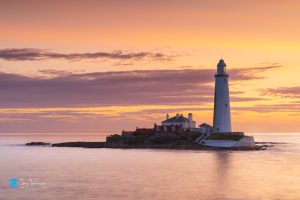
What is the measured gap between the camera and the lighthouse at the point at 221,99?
93.1m

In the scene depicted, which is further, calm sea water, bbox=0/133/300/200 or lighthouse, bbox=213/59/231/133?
lighthouse, bbox=213/59/231/133

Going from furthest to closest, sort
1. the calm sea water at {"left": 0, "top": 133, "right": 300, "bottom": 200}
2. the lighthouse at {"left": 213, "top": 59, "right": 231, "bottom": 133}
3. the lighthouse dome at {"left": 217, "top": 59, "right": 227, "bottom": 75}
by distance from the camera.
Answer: the lighthouse dome at {"left": 217, "top": 59, "right": 227, "bottom": 75} < the lighthouse at {"left": 213, "top": 59, "right": 231, "bottom": 133} < the calm sea water at {"left": 0, "top": 133, "right": 300, "bottom": 200}

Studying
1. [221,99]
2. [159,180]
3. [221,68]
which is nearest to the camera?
[159,180]

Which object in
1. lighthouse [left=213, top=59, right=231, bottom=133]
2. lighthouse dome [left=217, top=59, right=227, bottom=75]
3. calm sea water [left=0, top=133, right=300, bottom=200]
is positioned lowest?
calm sea water [left=0, top=133, right=300, bottom=200]

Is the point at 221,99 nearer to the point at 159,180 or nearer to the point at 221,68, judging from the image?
the point at 221,68

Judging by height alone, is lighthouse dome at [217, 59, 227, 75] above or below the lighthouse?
above

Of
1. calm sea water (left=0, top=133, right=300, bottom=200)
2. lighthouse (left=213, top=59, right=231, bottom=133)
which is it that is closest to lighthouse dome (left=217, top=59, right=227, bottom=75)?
lighthouse (left=213, top=59, right=231, bottom=133)

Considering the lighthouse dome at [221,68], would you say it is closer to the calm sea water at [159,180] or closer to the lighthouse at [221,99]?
the lighthouse at [221,99]

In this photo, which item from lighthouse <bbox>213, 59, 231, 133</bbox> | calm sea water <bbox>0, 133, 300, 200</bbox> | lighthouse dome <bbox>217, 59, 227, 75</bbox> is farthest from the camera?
lighthouse dome <bbox>217, 59, 227, 75</bbox>

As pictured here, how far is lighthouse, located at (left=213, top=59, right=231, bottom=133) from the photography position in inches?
3666

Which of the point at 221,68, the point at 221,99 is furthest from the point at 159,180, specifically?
the point at 221,68

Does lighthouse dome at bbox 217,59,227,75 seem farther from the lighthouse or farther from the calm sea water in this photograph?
the calm sea water

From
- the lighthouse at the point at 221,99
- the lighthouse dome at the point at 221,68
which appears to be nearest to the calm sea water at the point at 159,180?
the lighthouse at the point at 221,99

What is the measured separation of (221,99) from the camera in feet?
305
